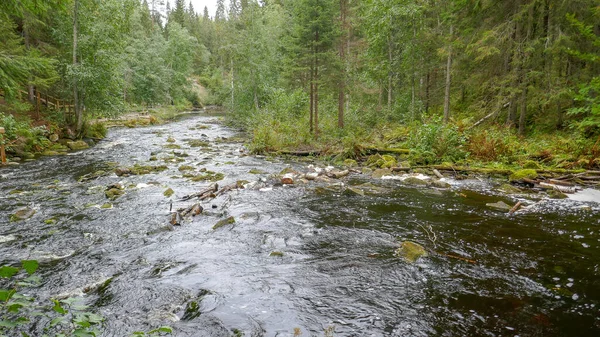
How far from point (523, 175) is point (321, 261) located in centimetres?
836

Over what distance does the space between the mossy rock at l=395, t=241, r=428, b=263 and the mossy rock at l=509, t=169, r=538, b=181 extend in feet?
21.7

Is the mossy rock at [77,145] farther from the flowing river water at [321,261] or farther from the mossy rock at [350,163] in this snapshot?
the mossy rock at [350,163]

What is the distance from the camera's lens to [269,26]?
137ft

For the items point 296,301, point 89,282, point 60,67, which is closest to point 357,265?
point 296,301

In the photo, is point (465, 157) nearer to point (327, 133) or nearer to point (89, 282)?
point (327, 133)

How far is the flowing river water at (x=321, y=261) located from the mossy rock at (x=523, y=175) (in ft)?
3.39

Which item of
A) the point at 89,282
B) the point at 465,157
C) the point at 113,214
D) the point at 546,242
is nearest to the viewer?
the point at 89,282

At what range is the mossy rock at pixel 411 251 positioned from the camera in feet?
19.0

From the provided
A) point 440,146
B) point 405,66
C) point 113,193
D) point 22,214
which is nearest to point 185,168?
point 113,193

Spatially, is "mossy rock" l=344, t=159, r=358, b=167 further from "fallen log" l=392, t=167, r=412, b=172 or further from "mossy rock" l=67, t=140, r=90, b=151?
"mossy rock" l=67, t=140, r=90, b=151

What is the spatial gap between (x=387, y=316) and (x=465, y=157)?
11.1m

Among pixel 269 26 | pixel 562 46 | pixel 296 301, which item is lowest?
pixel 296 301

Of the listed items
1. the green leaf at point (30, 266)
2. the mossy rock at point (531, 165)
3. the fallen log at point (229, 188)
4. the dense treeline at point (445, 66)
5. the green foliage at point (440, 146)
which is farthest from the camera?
the green foliage at point (440, 146)

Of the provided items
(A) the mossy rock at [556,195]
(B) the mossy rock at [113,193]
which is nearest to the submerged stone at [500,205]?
(A) the mossy rock at [556,195]
